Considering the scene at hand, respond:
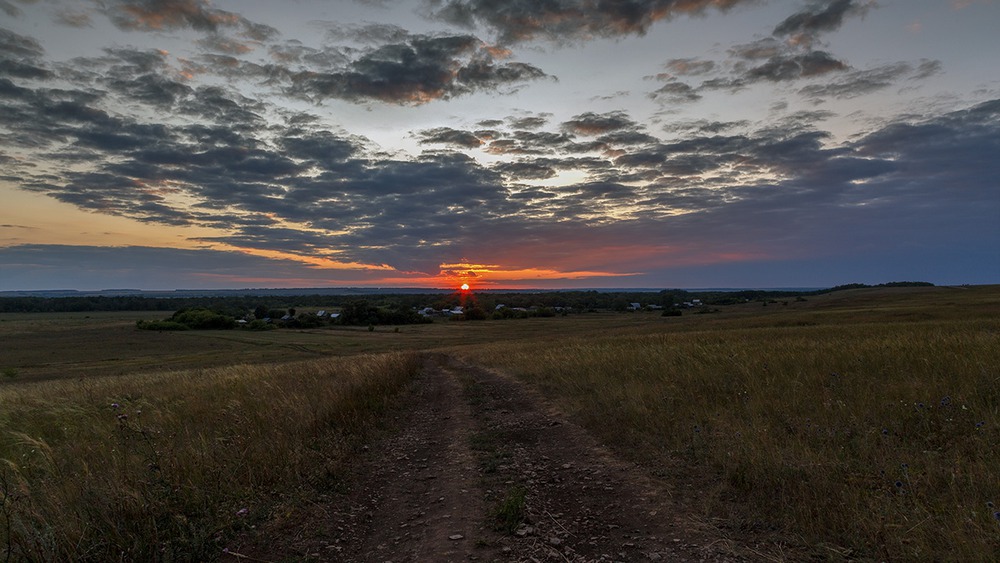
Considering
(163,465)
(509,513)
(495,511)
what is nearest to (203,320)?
(163,465)

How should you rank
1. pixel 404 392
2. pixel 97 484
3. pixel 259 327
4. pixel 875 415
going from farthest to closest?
pixel 259 327, pixel 404 392, pixel 875 415, pixel 97 484

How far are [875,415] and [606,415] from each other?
14.3 ft

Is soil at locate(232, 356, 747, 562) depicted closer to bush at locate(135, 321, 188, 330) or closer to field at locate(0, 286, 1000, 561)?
field at locate(0, 286, 1000, 561)

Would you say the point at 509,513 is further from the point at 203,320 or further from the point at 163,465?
the point at 203,320

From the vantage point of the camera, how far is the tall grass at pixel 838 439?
14.1 ft

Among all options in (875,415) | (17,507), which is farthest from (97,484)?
(875,415)

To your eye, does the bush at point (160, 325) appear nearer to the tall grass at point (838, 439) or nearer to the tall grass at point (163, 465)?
the tall grass at point (163, 465)

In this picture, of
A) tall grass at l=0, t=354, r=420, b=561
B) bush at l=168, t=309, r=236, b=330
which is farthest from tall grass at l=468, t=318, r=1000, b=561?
bush at l=168, t=309, r=236, b=330

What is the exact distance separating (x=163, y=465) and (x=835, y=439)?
8684 millimetres

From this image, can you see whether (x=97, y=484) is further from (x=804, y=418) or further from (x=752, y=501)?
(x=804, y=418)

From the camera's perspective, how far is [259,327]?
11431cm

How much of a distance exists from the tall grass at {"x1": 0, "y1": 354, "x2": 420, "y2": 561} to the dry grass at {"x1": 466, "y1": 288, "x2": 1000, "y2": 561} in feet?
16.7

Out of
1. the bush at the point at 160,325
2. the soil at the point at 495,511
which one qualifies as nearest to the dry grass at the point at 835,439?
the soil at the point at 495,511

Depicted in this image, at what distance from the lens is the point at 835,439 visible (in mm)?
6375
